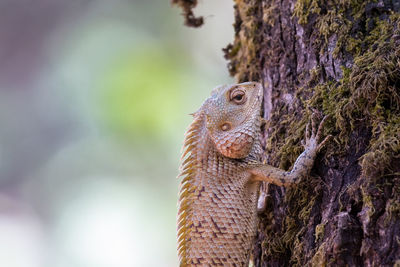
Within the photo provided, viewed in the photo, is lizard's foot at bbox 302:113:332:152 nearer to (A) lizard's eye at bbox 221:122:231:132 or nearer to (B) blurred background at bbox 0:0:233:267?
(A) lizard's eye at bbox 221:122:231:132

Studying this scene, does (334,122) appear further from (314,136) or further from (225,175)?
(225,175)

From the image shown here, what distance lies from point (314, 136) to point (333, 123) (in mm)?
179

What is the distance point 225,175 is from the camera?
414 cm

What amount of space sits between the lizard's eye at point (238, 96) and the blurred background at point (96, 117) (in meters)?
5.73

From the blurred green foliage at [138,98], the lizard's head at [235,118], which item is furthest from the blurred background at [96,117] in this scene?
the lizard's head at [235,118]

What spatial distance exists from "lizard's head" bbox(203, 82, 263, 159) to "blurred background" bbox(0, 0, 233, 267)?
5.72 meters

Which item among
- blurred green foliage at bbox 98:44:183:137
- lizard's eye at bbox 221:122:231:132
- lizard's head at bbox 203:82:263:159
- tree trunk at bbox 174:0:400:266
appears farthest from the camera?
blurred green foliage at bbox 98:44:183:137

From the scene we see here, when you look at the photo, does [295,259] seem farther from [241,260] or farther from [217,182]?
[217,182]

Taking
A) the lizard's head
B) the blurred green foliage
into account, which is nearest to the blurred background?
the blurred green foliage

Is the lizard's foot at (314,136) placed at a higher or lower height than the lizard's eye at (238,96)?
lower

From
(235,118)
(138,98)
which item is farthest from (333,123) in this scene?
(138,98)

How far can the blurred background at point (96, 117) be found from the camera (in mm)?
10445

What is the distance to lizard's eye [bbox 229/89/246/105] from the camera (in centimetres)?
436

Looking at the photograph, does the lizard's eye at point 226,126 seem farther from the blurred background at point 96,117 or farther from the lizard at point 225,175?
the blurred background at point 96,117
